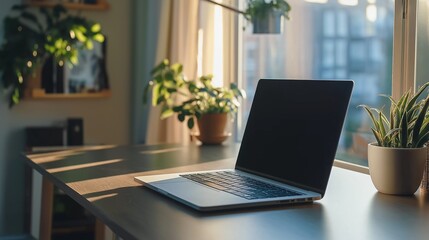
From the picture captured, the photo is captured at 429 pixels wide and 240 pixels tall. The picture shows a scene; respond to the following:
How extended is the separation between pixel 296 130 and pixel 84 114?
6.97 ft

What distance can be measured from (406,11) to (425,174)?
0.58m

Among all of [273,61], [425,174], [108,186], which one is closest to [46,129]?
[273,61]

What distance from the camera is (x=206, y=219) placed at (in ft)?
4.05

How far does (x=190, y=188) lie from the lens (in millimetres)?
1488

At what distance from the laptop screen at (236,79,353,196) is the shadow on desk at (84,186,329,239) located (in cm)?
12

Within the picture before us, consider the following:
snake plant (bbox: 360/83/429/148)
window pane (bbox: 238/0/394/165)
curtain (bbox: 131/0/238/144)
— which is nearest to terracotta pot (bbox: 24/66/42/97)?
curtain (bbox: 131/0/238/144)

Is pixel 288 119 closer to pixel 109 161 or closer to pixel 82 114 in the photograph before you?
pixel 109 161

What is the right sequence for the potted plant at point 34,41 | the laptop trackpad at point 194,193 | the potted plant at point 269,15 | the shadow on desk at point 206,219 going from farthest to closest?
the potted plant at point 34,41 < the potted plant at point 269,15 < the laptop trackpad at point 194,193 < the shadow on desk at point 206,219

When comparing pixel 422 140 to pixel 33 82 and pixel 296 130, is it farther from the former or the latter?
pixel 33 82

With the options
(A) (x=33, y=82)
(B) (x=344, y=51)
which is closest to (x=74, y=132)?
(A) (x=33, y=82)

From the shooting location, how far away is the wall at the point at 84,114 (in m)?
3.35

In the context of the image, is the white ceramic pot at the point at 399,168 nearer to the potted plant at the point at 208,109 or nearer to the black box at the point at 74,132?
the potted plant at the point at 208,109

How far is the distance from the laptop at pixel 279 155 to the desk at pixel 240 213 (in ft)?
0.11

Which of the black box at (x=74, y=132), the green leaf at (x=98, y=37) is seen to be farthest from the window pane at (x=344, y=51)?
the black box at (x=74, y=132)
